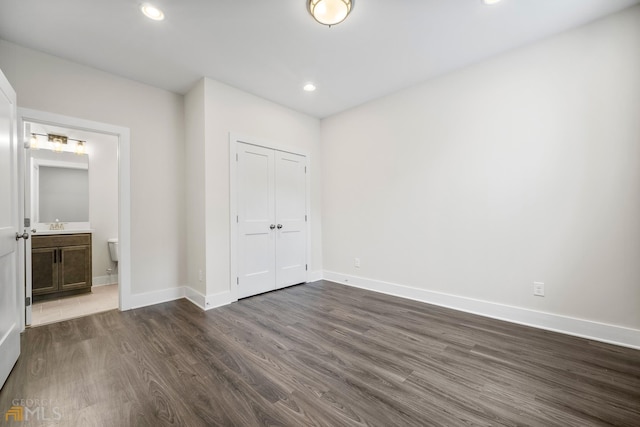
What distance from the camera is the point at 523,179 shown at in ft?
8.50

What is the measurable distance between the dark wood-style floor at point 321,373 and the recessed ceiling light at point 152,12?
9.06 ft

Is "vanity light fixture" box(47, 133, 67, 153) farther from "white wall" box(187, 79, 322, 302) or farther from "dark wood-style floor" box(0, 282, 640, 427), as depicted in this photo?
"dark wood-style floor" box(0, 282, 640, 427)

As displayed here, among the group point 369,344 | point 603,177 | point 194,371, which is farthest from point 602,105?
point 194,371

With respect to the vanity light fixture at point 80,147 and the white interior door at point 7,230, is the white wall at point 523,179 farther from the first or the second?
the vanity light fixture at point 80,147

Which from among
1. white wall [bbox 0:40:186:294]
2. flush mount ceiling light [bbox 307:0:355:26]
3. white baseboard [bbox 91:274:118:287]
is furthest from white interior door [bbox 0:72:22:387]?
white baseboard [bbox 91:274:118:287]

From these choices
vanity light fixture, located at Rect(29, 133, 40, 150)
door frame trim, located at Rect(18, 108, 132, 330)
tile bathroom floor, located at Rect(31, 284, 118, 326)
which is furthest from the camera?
vanity light fixture, located at Rect(29, 133, 40, 150)

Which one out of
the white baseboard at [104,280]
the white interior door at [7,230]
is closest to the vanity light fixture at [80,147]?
the white baseboard at [104,280]

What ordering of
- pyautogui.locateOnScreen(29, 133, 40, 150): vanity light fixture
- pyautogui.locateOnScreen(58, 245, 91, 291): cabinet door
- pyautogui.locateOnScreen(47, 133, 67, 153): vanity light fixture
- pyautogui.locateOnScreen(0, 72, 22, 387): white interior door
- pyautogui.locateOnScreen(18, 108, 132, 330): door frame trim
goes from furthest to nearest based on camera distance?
pyautogui.locateOnScreen(47, 133, 67, 153): vanity light fixture → pyautogui.locateOnScreen(29, 133, 40, 150): vanity light fixture → pyautogui.locateOnScreen(58, 245, 91, 291): cabinet door → pyautogui.locateOnScreen(18, 108, 132, 330): door frame trim → pyautogui.locateOnScreen(0, 72, 22, 387): white interior door

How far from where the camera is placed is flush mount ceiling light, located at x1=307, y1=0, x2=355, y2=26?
6.48 ft

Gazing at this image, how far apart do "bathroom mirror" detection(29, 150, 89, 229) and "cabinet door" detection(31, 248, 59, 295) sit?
2.20ft

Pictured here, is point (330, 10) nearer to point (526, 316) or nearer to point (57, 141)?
point (526, 316)

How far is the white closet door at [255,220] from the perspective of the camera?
11.3 feet

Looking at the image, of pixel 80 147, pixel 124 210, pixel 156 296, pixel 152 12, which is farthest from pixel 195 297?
pixel 80 147

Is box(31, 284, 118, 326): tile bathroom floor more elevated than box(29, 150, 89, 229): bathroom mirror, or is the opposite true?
box(29, 150, 89, 229): bathroom mirror
